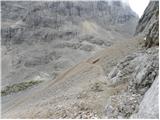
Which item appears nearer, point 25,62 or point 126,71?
point 126,71

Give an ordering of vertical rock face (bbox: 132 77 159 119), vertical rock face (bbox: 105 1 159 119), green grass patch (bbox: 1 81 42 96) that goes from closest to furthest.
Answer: vertical rock face (bbox: 132 77 159 119) < vertical rock face (bbox: 105 1 159 119) < green grass patch (bbox: 1 81 42 96)

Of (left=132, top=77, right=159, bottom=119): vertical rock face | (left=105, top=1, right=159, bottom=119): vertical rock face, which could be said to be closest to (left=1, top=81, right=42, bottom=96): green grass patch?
(left=105, top=1, right=159, bottom=119): vertical rock face

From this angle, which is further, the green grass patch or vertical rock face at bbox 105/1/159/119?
the green grass patch

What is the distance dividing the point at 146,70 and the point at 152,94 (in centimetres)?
326

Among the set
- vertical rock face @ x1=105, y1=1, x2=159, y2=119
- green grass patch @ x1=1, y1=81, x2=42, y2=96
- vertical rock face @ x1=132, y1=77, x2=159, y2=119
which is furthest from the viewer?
green grass patch @ x1=1, y1=81, x2=42, y2=96

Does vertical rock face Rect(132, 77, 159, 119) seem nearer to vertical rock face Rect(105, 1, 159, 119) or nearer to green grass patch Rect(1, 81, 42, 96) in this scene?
vertical rock face Rect(105, 1, 159, 119)

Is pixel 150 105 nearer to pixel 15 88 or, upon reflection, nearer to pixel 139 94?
pixel 139 94

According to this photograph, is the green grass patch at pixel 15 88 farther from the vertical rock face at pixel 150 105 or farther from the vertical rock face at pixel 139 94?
the vertical rock face at pixel 150 105

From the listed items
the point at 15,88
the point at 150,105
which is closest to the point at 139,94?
the point at 150,105

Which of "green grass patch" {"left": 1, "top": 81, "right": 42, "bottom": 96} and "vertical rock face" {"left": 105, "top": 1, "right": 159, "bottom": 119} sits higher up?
"vertical rock face" {"left": 105, "top": 1, "right": 159, "bottom": 119}

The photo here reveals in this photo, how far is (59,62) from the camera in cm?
18212

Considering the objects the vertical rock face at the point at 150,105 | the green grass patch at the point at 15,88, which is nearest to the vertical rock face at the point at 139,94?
the vertical rock face at the point at 150,105

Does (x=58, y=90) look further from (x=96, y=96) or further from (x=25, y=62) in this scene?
(x=25, y=62)

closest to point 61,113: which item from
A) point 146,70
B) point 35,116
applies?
point 35,116
